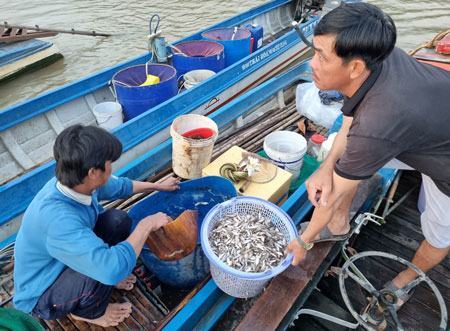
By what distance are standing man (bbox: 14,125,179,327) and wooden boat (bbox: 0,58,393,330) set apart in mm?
391

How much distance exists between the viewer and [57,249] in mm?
1984

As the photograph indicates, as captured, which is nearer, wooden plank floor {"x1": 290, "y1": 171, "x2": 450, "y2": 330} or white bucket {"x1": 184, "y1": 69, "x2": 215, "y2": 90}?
wooden plank floor {"x1": 290, "y1": 171, "x2": 450, "y2": 330}

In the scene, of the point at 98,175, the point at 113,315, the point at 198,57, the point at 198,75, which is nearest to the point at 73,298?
the point at 113,315

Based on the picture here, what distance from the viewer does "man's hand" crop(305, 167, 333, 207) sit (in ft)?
7.11

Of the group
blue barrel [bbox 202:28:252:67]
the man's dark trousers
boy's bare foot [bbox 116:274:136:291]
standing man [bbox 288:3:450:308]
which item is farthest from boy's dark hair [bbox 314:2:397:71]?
blue barrel [bbox 202:28:252:67]

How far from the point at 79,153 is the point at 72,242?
21.8 inches

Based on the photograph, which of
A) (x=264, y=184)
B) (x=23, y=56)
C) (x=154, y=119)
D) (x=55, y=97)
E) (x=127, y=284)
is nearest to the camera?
(x=127, y=284)

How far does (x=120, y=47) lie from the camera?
10617 mm

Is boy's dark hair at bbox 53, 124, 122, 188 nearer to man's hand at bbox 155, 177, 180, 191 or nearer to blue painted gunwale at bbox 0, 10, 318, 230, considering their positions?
man's hand at bbox 155, 177, 180, 191

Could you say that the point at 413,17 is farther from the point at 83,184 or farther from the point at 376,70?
the point at 83,184

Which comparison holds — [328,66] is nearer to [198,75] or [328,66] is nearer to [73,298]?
[73,298]

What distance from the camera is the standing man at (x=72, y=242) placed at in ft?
6.44

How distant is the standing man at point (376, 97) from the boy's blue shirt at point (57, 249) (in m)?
1.35

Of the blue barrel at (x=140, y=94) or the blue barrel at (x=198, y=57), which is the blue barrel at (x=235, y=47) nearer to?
the blue barrel at (x=198, y=57)
